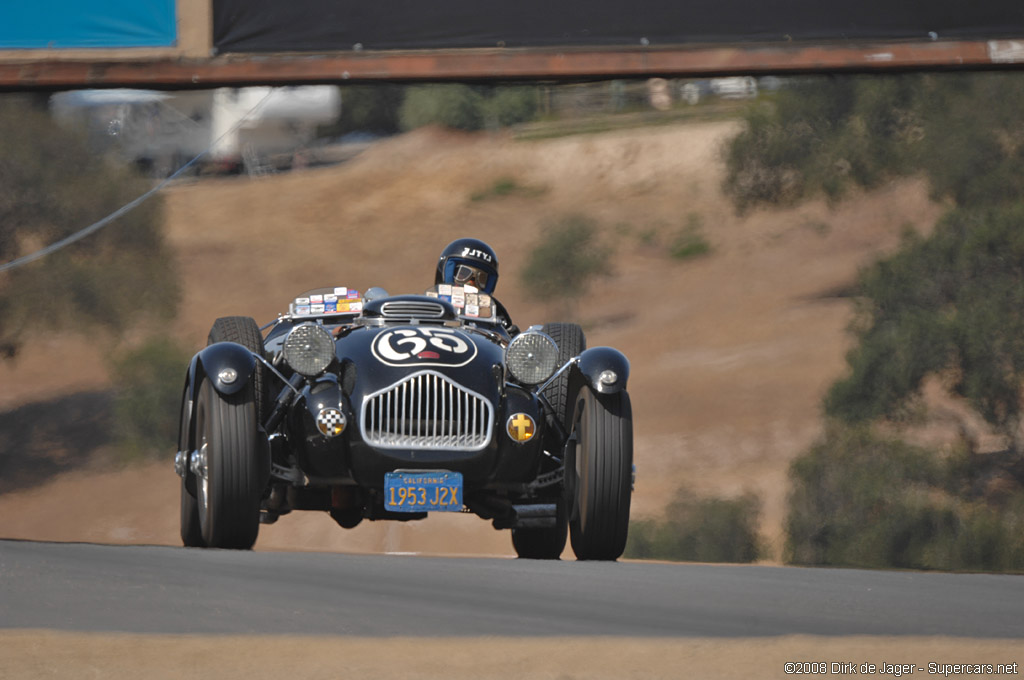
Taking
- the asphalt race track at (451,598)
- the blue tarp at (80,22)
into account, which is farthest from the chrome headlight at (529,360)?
the blue tarp at (80,22)

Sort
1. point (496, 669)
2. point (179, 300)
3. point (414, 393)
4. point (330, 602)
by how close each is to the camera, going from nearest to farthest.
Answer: point (496, 669)
point (330, 602)
point (414, 393)
point (179, 300)

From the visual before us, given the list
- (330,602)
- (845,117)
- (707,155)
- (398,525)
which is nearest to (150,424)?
(398,525)

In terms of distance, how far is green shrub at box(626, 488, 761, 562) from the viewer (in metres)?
20.8

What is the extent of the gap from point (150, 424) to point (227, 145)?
566cm

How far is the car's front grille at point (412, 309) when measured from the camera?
9.62m

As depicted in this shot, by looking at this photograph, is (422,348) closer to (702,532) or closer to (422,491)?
(422,491)

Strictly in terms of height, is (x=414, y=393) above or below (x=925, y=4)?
below

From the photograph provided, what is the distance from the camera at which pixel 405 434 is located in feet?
28.0

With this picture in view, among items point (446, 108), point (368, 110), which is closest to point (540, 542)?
point (446, 108)

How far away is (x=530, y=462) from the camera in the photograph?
29.1 ft

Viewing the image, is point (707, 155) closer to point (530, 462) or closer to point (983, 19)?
point (983, 19)

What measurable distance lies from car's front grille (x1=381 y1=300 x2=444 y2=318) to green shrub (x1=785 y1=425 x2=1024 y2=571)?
1221 cm

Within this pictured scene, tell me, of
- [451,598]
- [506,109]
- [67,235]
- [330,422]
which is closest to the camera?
[451,598]

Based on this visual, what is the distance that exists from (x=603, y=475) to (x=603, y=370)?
554 millimetres
